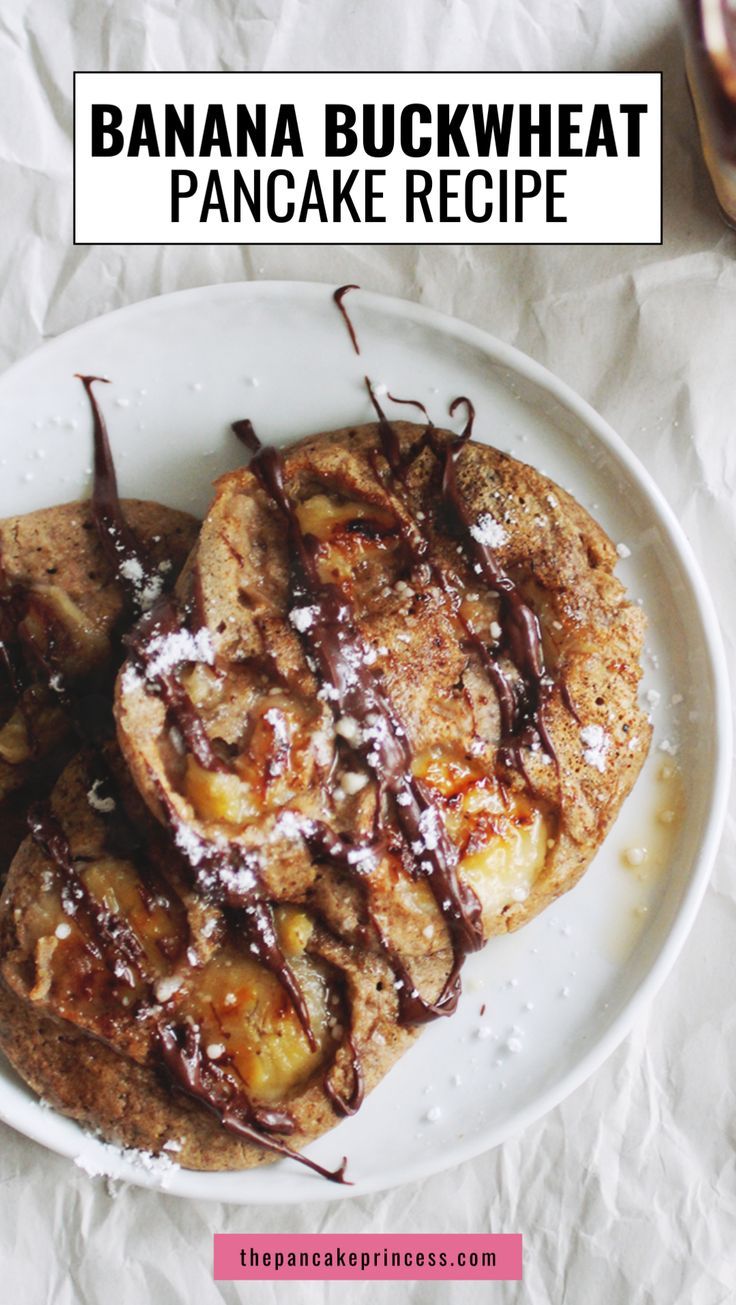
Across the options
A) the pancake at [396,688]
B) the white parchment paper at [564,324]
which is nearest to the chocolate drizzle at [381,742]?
the pancake at [396,688]

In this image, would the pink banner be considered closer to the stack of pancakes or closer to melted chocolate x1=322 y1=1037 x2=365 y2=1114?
the stack of pancakes

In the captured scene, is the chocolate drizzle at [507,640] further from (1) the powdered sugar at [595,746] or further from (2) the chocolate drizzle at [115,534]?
(2) the chocolate drizzle at [115,534]

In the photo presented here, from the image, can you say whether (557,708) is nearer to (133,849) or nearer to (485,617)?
(485,617)

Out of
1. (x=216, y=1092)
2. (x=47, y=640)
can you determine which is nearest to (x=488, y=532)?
(x=47, y=640)

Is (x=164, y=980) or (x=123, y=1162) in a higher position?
(x=164, y=980)

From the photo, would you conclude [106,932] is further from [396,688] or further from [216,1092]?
[396,688]

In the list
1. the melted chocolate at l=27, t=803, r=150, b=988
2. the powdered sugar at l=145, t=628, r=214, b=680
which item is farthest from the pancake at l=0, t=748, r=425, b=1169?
the powdered sugar at l=145, t=628, r=214, b=680
